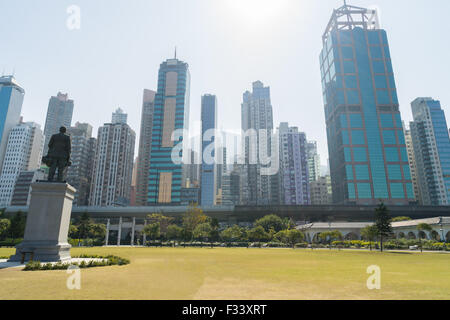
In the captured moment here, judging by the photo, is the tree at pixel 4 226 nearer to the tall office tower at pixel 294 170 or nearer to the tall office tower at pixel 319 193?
the tall office tower at pixel 294 170

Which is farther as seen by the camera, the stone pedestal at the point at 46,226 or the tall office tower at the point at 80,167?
the tall office tower at the point at 80,167

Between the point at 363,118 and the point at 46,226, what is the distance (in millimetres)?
155114

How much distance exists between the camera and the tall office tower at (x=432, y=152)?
158m

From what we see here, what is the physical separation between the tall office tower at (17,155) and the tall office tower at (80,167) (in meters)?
22.3

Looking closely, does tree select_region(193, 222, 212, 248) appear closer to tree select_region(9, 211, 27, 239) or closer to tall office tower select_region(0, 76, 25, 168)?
tree select_region(9, 211, 27, 239)

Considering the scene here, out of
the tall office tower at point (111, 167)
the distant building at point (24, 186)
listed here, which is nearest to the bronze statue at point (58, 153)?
the distant building at point (24, 186)

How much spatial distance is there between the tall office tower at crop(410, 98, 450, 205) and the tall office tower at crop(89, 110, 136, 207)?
18328cm

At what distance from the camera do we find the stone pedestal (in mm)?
18031

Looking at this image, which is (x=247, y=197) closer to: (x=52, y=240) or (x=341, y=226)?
(x=341, y=226)

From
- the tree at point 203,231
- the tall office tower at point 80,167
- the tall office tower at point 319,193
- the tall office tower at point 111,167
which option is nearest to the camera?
the tree at point 203,231

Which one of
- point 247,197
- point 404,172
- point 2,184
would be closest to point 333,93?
point 404,172

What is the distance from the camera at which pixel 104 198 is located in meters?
152

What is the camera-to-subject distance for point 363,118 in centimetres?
14412

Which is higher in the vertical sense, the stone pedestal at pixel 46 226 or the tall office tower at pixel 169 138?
the tall office tower at pixel 169 138
